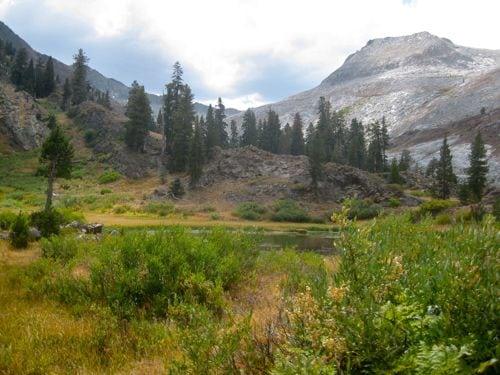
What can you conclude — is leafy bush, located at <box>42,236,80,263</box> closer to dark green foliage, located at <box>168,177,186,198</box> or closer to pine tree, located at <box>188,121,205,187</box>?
dark green foliage, located at <box>168,177,186,198</box>

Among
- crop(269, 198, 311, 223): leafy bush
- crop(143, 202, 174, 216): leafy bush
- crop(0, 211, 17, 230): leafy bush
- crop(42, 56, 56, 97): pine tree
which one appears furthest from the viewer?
crop(42, 56, 56, 97): pine tree

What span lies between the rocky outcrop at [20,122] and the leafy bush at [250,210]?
45974 mm

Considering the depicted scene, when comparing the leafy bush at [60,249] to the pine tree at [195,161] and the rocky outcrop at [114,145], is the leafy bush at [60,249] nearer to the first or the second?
the pine tree at [195,161]

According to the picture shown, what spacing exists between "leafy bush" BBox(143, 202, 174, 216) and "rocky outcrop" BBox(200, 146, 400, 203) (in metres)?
12.2

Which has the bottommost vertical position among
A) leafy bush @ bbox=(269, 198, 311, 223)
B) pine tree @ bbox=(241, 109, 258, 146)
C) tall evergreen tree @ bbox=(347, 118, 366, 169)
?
leafy bush @ bbox=(269, 198, 311, 223)

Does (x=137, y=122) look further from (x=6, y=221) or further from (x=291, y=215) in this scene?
(x=6, y=221)

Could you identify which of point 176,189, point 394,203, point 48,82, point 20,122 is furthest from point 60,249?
point 48,82

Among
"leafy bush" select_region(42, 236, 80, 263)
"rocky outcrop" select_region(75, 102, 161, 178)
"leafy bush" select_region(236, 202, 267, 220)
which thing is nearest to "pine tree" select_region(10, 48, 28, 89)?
"rocky outcrop" select_region(75, 102, 161, 178)

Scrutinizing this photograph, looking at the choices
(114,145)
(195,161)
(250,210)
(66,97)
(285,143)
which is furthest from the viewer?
(66,97)

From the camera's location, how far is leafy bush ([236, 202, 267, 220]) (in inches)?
2172

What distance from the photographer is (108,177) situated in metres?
70.2

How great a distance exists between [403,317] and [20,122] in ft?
293

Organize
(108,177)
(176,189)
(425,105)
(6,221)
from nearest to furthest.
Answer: (6,221) < (176,189) < (108,177) < (425,105)

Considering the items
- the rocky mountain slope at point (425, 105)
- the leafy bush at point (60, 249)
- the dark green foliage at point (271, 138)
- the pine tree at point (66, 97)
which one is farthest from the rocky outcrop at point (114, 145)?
the rocky mountain slope at point (425, 105)
